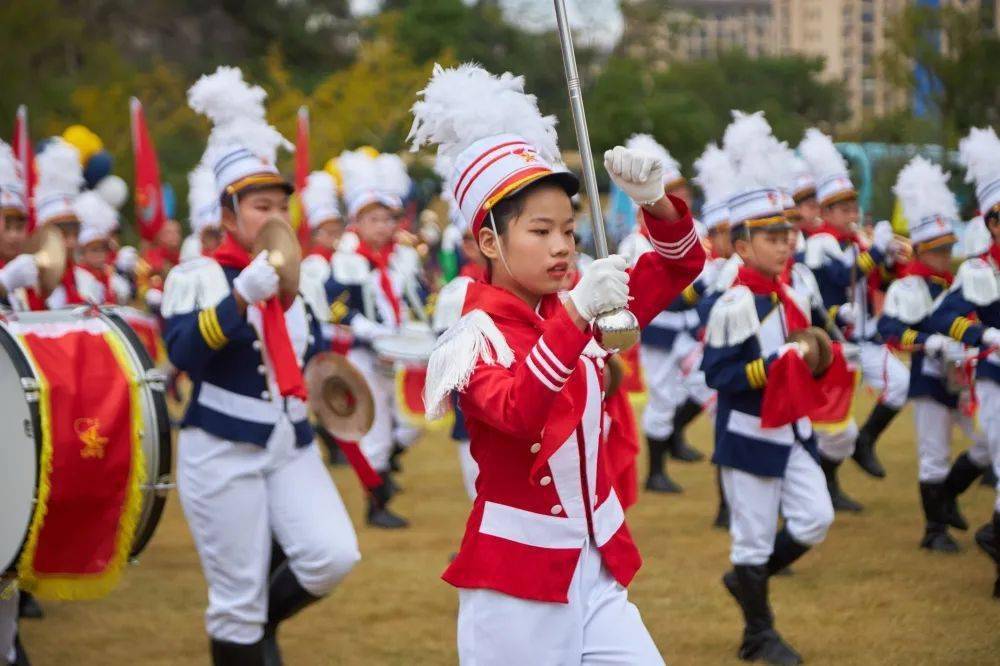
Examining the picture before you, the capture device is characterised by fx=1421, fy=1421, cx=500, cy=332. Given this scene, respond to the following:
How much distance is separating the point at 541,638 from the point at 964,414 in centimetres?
520

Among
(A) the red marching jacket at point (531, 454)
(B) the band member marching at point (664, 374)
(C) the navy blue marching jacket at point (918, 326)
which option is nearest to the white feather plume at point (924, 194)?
(C) the navy blue marching jacket at point (918, 326)

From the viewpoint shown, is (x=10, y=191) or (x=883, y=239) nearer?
(x=10, y=191)

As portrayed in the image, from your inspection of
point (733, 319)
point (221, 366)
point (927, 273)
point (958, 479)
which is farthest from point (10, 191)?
point (958, 479)

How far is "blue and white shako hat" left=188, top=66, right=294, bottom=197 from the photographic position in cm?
556

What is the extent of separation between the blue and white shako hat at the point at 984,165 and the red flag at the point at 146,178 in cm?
614

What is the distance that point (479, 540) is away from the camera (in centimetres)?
367

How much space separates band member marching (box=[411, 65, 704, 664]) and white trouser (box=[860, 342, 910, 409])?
619 centimetres

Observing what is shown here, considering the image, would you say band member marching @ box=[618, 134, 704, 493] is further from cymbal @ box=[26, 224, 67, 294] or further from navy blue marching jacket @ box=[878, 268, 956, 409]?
cymbal @ box=[26, 224, 67, 294]

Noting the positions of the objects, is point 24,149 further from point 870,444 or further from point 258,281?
point 870,444

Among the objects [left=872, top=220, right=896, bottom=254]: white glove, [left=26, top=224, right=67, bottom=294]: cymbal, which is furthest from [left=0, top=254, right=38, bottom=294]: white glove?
[left=872, top=220, right=896, bottom=254]: white glove

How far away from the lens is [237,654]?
5359 mm

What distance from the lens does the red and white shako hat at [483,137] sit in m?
3.58

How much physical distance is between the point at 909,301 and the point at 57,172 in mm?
5425

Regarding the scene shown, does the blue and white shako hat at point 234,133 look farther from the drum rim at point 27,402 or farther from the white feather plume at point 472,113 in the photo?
the white feather plume at point 472,113
